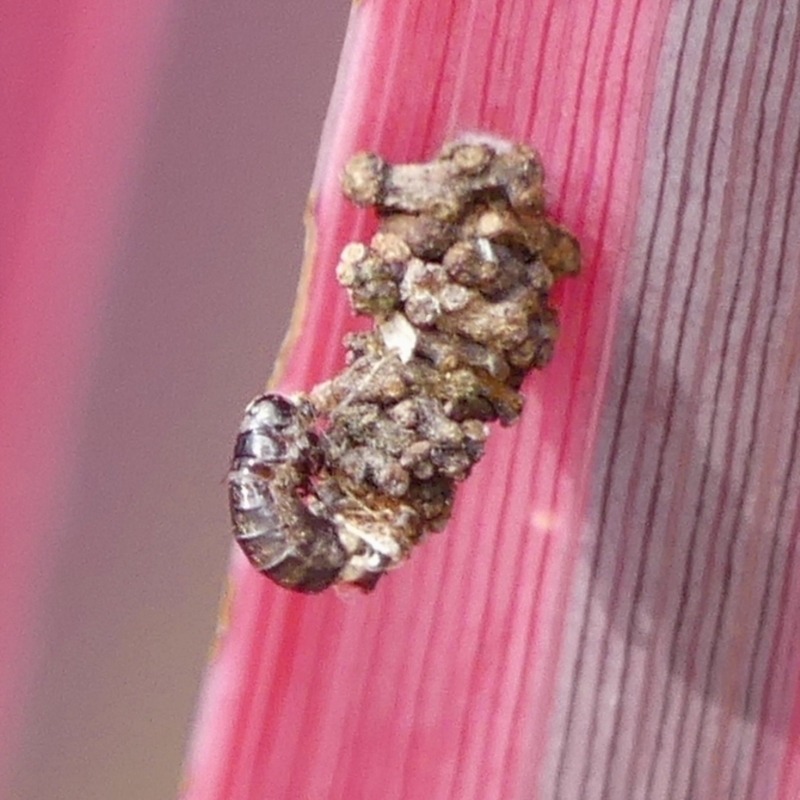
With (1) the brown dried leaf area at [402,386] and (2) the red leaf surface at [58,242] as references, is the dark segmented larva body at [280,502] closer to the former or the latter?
(1) the brown dried leaf area at [402,386]

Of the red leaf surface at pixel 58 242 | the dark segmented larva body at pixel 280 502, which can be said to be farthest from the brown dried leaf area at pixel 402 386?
the red leaf surface at pixel 58 242

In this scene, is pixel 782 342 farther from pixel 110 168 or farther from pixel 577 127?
pixel 110 168

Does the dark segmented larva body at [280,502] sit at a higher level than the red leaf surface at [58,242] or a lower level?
lower

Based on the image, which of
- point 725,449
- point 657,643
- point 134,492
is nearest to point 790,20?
point 725,449

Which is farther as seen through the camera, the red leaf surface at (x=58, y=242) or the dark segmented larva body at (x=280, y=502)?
the red leaf surface at (x=58, y=242)

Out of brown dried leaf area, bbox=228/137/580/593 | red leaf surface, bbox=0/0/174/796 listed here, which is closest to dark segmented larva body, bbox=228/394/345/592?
brown dried leaf area, bbox=228/137/580/593

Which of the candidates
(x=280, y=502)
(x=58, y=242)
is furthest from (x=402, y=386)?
(x=58, y=242)
